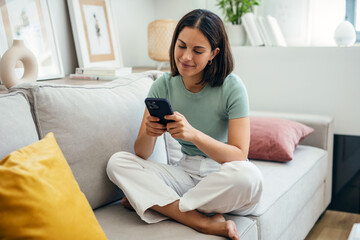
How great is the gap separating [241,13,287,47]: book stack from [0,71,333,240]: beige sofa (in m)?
1.04

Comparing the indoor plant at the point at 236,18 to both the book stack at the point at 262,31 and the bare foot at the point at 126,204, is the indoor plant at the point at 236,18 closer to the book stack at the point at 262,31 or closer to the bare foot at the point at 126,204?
the book stack at the point at 262,31

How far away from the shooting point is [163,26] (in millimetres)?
2533

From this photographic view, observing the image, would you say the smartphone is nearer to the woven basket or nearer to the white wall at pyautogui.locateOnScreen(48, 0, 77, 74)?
the white wall at pyautogui.locateOnScreen(48, 0, 77, 74)

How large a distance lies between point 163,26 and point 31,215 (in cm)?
183

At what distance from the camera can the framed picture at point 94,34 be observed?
2232 millimetres

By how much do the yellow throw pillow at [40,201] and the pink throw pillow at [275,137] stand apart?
3.91 ft

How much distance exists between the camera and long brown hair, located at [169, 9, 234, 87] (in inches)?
56.4

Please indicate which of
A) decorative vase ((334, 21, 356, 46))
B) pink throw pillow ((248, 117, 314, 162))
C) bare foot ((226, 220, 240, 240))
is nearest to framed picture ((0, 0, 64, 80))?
pink throw pillow ((248, 117, 314, 162))

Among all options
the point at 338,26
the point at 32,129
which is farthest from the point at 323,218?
the point at 32,129

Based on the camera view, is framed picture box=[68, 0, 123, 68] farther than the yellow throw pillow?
Yes

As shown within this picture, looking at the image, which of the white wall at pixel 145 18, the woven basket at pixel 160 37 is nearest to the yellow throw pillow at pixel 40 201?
the white wall at pixel 145 18

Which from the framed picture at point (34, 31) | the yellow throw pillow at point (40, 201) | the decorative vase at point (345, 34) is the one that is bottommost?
the yellow throw pillow at point (40, 201)

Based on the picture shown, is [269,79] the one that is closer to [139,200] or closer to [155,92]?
[155,92]

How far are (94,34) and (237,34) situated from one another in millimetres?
996
